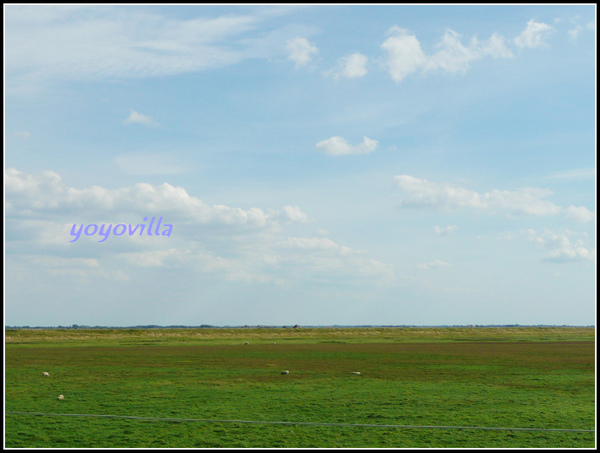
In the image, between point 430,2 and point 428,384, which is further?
point 428,384

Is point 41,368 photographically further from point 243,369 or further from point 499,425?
point 499,425

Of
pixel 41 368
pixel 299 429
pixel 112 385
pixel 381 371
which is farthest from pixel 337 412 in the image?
pixel 41 368

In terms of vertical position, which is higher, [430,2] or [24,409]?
[430,2]

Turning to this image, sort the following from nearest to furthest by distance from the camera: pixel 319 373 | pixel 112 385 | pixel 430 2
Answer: pixel 430 2 → pixel 112 385 → pixel 319 373

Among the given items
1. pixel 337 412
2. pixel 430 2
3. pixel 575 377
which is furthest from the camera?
pixel 575 377

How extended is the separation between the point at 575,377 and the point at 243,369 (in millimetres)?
16365

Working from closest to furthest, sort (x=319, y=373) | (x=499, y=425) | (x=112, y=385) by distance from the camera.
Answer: (x=499, y=425), (x=112, y=385), (x=319, y=373)

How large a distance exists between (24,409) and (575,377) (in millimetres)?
22959

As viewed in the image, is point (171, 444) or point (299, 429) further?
point (299, 429)

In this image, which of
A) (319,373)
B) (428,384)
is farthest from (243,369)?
(428,384)

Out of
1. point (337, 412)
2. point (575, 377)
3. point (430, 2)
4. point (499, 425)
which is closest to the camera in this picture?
point (430, 2)

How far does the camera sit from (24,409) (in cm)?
1748

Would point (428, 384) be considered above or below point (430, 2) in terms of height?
below

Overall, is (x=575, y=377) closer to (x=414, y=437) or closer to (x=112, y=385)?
(x=414, y=437)
